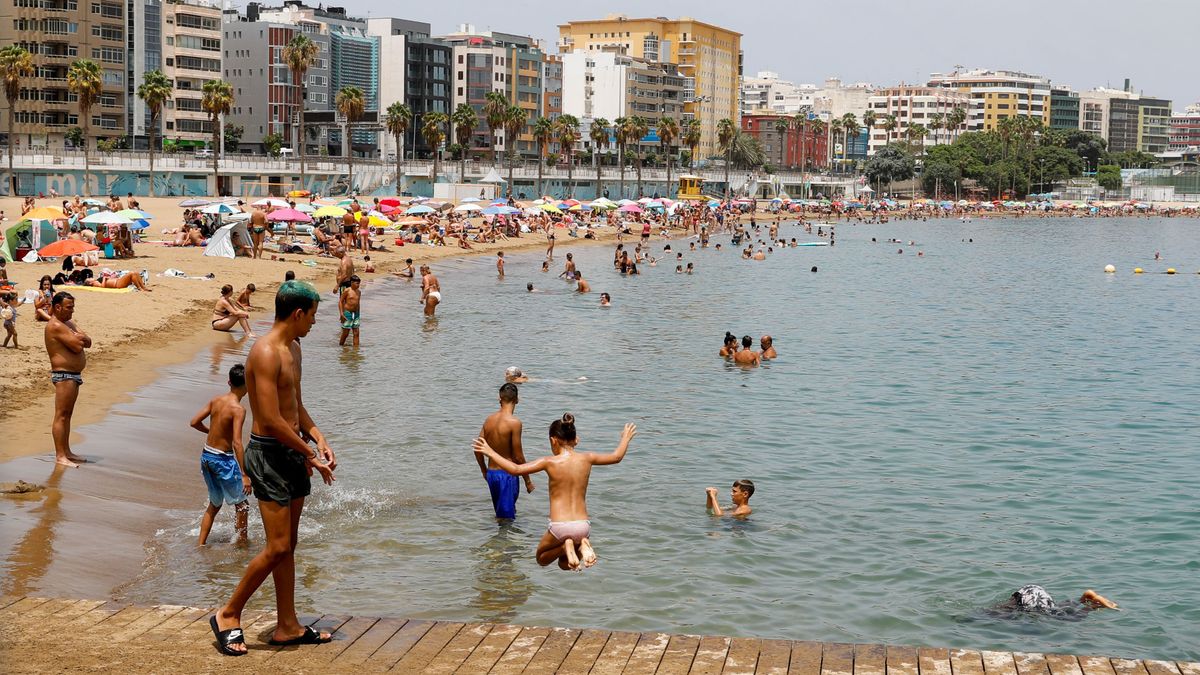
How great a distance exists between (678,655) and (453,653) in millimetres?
1338

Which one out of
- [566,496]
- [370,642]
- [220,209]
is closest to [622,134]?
[220,209]

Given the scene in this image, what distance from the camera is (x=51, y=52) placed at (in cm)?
9019

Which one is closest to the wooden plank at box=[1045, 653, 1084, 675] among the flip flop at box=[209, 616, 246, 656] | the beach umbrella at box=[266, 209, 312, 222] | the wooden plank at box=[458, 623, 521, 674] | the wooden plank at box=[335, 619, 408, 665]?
the wooden plank at box=[458, 623, 521, 674]

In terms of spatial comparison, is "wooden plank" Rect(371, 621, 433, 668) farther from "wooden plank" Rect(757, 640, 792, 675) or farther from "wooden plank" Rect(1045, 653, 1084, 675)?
"wooden plank" Rect(1045, 653, 1084, 675)

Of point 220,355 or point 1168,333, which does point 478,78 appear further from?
point 220,355

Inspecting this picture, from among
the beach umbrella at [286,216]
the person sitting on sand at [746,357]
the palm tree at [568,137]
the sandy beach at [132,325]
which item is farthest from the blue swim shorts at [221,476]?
the palm tree at [568,137]

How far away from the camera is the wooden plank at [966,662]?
7.25 m

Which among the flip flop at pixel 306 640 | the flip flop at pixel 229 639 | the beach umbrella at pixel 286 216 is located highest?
the beach umbrella at pixel 286 216

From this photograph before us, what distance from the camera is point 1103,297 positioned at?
50438mm

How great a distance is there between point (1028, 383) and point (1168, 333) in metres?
13.7

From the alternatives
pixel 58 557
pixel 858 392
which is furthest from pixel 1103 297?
pixel 58 557

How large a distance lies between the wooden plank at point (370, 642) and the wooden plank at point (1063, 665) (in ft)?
13.0

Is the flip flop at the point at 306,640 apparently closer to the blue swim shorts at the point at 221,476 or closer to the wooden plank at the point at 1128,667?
the blue swim shorts at the point at 221,476

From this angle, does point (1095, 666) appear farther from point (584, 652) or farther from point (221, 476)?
point (221, 476)
